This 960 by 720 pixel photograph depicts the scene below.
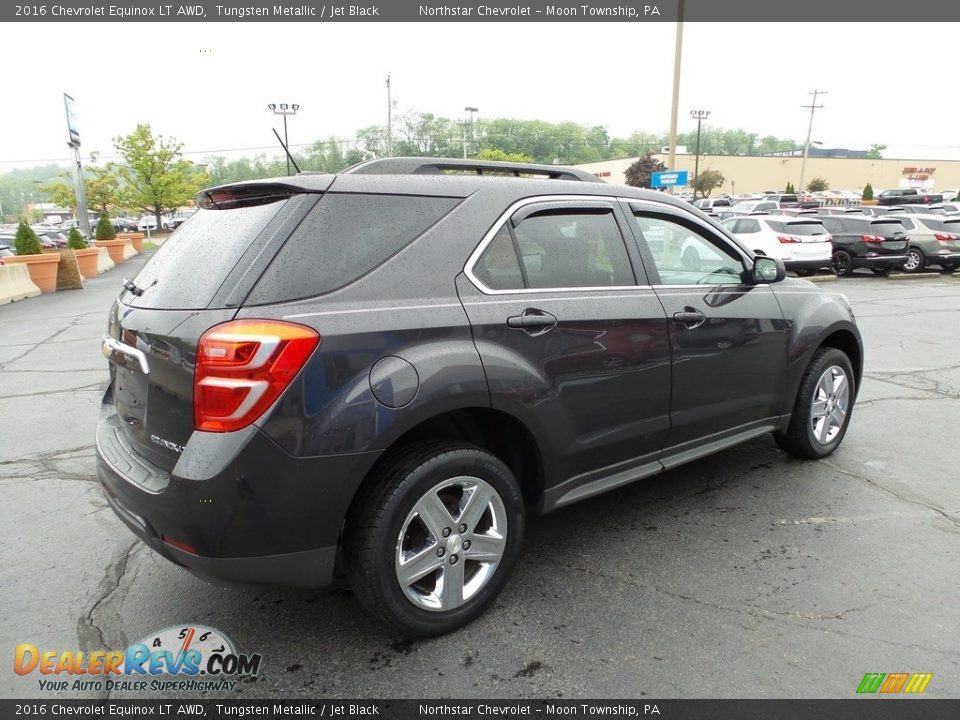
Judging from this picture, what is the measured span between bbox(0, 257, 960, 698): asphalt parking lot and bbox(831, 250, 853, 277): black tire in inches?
610

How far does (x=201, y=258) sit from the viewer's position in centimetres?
254

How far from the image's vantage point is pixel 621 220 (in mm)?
3332

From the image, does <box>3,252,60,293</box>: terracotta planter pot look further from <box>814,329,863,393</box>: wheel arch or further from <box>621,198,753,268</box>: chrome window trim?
<box>814,329,863,393</box>: wheel arch

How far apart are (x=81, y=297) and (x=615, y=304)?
15711mm

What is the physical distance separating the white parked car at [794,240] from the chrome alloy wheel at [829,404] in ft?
42.9

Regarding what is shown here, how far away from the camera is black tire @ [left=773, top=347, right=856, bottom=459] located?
13.9ft

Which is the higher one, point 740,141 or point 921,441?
point 740,141

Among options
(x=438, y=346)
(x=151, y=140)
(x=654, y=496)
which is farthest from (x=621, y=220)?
(x=151, y=140)

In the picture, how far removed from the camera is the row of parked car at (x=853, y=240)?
16.7 m

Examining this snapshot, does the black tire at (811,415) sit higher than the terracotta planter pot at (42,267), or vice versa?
the black tire at (811,415)

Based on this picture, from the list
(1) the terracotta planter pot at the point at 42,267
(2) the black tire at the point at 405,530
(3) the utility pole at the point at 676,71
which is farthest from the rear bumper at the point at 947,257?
(1) the terracotta planter pot at the point at 42,267

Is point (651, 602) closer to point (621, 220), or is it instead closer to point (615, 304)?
point (615, 304)

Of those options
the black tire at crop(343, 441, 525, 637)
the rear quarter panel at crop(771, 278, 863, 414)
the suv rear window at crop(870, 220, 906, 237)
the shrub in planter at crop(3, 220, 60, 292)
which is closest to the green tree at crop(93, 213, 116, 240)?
the shrub in planter at crop(3, 220, 60, 292)

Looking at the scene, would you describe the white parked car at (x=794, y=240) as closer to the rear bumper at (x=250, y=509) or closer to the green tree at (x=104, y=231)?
the rear bumper at (x=250, y=509)
